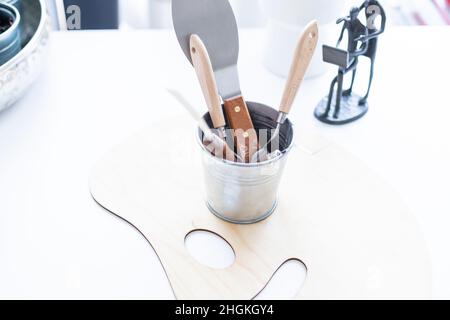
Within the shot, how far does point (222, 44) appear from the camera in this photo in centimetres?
50

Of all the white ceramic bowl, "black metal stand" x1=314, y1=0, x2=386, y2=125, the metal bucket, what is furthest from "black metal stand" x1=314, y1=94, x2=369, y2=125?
the white ceramic bowl

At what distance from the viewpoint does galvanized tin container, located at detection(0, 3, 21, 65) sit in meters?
0.58

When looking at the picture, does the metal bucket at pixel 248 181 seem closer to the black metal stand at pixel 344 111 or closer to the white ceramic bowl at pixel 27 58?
the black metal stand at pixel 344 111

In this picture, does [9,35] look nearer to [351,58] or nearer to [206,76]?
[206,76]

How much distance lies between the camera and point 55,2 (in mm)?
809

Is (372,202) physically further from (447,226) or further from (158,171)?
(158,171)

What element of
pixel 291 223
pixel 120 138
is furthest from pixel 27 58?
pixel 291 223

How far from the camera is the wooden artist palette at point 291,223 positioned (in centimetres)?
46

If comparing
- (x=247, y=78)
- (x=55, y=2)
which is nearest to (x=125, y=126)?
(x=247, y=78)

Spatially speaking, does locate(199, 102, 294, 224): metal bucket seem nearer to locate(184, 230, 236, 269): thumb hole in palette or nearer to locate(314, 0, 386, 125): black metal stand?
locate(184, 230, 236, 269): thumb hole in palette

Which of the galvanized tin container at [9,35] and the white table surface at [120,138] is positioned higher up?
the galvanized tin container at [9,35]

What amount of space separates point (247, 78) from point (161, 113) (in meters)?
0.15

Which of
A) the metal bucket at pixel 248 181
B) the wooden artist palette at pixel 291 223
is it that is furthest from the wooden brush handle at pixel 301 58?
the wooden artist palette at pixel 291 223

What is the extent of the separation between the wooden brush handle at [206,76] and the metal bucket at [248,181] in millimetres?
27
